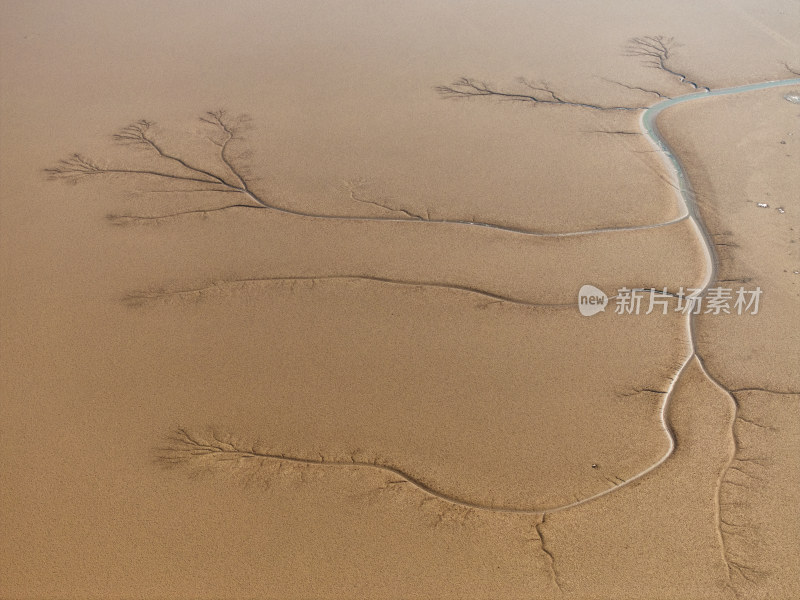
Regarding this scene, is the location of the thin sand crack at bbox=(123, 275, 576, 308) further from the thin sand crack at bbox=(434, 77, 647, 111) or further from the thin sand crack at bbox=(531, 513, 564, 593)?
the thin sand crack at bbox=(434, 77, 647, 111)

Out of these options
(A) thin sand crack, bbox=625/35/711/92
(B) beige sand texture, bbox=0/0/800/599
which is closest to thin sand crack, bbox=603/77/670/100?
(B) beige sand texture, bbox=0/0/800/599

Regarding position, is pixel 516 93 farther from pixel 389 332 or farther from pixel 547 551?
pixel 547 551

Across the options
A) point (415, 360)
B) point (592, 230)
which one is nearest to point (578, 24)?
point (592, 230)

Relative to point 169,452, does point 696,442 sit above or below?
above

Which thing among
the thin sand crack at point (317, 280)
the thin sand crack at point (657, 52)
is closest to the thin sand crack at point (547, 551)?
the thin sand crack at point (317, 280)

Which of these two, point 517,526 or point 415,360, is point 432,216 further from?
point 517,526

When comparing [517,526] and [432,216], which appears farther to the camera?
[432,216]

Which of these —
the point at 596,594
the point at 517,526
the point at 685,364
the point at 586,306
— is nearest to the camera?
the point at 596,594

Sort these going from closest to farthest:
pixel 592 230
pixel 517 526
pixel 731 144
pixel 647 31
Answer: pixel 517 526 < pixel 592 230 < pixel 731 144 < pixel 647 31

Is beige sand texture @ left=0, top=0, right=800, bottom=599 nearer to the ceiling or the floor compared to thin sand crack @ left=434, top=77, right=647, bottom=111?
nearer to the floor
